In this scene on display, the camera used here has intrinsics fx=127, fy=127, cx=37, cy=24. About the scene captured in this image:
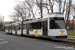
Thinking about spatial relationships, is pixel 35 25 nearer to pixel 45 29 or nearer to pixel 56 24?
pixel 45 29

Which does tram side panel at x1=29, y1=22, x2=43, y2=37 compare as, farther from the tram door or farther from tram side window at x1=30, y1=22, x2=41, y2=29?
the tram door

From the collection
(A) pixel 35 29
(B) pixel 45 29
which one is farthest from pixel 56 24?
(A) pixel 35 29

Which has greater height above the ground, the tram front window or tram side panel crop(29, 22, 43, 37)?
the tram front window

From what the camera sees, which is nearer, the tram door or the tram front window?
the tram front window

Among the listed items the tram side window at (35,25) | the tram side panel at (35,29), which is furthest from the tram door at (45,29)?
the tram side window at (35,25)

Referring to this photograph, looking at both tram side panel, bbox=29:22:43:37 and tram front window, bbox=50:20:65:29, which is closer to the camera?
tram front window, bbox=50:20:65:29

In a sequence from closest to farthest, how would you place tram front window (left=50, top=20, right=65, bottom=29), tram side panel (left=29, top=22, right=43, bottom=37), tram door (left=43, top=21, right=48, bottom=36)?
tram front window (left=50, top=20, right=65, bottom=29)
tram door (left=43, top=21, right=48, bottom=36)
tram side panel (left=29, top=22, right=43, bottom=37)

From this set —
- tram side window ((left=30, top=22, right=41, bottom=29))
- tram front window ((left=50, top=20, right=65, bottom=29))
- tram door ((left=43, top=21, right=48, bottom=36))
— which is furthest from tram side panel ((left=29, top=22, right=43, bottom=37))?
tram front window ((left=50, top=20, right=65, bottom=29))

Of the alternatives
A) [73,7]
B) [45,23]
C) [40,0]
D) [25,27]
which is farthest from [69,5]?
[45,23]

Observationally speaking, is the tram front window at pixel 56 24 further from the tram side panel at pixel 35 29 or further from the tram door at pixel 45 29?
the tram side panel at pixel 35 29

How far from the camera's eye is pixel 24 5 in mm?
35125

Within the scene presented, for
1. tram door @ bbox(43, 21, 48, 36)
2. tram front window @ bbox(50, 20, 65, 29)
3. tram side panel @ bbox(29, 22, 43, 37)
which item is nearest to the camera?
tram front window @ bbox(50, 20, 65, 29)

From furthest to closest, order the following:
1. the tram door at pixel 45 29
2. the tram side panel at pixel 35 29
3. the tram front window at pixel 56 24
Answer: the tram side panel at pixel 35 29
the tram door at pixel 45 29
the tram front window at pixel 56 24

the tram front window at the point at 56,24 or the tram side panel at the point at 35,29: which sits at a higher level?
the tram front window at the point at 56,24
